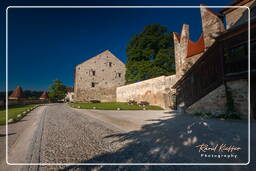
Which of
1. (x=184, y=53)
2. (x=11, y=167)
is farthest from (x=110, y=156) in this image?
(x=184, y=53)

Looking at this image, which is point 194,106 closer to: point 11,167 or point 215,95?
point 215,95

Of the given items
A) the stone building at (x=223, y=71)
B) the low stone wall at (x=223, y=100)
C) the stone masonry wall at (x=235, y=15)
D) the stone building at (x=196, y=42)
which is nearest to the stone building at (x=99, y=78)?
the stone building at (x=196, y=42)

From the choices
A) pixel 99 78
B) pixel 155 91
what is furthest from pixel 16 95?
pixel 155 91

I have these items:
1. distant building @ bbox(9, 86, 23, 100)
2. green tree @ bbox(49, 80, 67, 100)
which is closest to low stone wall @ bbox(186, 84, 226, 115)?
distant building @ bbox(9, 86, 23, 100)

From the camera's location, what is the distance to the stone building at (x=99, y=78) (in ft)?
84.5

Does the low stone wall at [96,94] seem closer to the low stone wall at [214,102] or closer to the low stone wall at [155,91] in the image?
the low stone wall at [155,91]

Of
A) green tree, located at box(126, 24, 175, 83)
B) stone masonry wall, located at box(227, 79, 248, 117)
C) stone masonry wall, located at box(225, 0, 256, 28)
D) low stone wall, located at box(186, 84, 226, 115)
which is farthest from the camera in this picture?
green tree, located at box(126, 24, 175, 83)

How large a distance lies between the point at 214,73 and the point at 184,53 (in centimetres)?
808

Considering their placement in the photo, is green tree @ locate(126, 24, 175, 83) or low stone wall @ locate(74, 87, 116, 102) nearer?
green tree @ locate(126, 24, 175, 83)

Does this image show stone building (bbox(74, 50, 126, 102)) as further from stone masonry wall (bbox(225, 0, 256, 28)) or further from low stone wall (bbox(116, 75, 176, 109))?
stone masonry wall (bbox(225, 0, 256, 28))

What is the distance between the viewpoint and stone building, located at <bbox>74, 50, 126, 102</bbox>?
25.8 meters

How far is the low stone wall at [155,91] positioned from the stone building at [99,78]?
7.53 meters

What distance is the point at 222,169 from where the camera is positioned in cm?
215

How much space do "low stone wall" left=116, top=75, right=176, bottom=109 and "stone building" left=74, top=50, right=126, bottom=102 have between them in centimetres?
753
